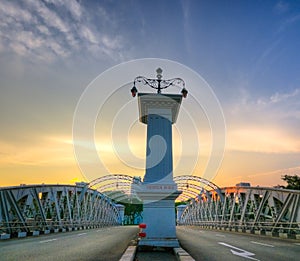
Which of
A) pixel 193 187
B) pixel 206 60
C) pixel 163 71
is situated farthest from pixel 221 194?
pixel 163 71

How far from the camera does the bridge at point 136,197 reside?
51.3ft

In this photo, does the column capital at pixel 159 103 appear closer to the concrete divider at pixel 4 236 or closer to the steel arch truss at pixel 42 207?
the steel arch truss at pixel 42 207

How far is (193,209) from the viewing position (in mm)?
51781

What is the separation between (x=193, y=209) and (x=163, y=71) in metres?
44.5

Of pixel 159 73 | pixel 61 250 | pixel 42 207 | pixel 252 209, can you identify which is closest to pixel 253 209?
pixel 252 209

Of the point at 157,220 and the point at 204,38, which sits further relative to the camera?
the point at 204,38

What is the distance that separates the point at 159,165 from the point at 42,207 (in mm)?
13662

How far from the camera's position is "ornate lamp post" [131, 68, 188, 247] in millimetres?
8883

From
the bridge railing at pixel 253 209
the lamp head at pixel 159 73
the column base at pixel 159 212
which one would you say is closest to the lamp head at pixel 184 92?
the lamp head at pixel 159 73

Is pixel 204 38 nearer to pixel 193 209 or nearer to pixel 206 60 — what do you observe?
pixel 206 60

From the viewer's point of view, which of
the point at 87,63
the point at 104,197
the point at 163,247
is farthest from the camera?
the point at 104,197

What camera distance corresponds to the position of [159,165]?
31.7ft

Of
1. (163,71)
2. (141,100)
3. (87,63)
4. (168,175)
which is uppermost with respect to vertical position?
(87,63)

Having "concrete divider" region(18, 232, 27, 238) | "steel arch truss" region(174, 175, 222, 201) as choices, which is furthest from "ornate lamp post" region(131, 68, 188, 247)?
"steel arch truss" region(174, 175, 222, 201)
